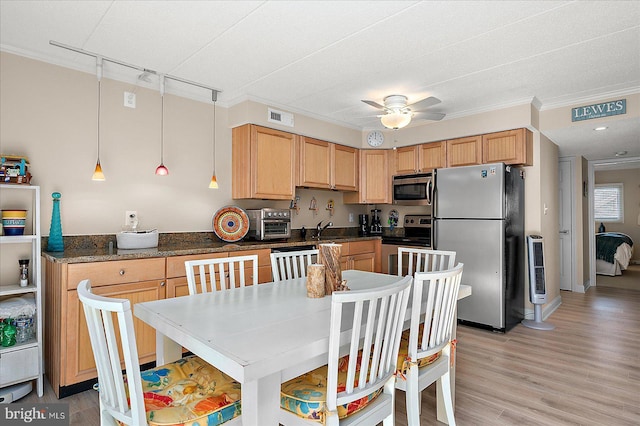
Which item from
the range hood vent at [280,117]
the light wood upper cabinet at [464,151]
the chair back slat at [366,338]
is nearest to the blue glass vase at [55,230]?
the range hood vent at [280,117]

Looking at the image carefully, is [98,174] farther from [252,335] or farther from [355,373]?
[355,373]

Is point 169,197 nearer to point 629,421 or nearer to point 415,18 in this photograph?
point 415,18

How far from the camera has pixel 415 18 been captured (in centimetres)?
219

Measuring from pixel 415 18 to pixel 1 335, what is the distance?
326 centimetres

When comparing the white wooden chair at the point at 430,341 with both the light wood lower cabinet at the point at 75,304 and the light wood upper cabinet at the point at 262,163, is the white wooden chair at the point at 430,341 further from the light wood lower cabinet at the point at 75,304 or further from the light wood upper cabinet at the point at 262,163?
the light wood upper cabinet at the point at 262,163

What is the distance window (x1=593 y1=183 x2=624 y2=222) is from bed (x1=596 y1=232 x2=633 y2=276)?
1.98 m

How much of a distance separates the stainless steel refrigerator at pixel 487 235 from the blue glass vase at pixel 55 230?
3582mm

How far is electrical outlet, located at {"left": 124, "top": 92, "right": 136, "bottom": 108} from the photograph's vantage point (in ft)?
10.3

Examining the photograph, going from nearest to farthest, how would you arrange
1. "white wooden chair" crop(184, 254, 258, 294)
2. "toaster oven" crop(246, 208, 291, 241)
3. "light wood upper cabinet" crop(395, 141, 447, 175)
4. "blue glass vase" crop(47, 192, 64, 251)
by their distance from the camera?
"white wooden chair" crop(184, 254, 258, 294) < "blue glass vase" crop(47, 192, 64, 251) < "toaster oven" crop(246, 208, 291, 241) < "light wood upper cabinet" crop(395, 141, 447, 175)

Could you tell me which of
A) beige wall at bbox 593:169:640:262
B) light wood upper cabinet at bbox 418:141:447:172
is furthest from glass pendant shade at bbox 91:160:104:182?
beige wall at bbox 593:169:640:262

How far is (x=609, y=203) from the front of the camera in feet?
28.7

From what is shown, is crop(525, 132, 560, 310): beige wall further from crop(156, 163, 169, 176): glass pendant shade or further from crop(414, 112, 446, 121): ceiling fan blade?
crop(156, 163, 169, 176): glass pendant shade

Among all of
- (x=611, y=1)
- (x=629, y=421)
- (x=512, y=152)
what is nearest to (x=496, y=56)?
(x=611, y=1)

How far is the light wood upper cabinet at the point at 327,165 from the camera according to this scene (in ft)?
13.8
